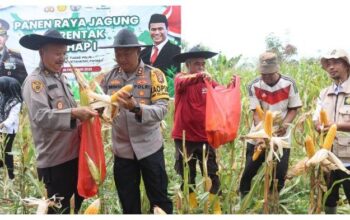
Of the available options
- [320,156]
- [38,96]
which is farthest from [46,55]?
[320,156]

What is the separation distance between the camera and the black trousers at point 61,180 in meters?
2.35

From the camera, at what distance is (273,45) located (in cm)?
1009

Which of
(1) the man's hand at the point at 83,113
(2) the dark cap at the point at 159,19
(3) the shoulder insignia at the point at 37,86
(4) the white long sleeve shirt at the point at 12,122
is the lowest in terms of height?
(4) the white long sleeve shirt at the point at 12,122

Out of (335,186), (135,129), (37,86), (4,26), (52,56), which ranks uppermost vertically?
(4,26)

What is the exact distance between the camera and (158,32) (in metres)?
4.58

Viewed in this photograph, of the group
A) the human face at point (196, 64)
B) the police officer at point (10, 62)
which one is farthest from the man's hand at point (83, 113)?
the police officer at point (10, 62)

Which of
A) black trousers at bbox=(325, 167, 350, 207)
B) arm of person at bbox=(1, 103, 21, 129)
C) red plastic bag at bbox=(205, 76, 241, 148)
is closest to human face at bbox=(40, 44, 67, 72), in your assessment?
red plastic bag at bbox=(205, 76, 241, 148)

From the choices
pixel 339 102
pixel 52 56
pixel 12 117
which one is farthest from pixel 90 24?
pixel 339 102

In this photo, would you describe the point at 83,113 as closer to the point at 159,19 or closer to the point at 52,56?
the point at 52,56

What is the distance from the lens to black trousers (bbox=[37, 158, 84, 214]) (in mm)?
2352

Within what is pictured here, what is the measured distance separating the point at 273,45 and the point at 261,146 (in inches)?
324

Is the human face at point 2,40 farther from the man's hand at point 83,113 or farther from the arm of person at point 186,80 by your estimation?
the man's hand at point 83,113

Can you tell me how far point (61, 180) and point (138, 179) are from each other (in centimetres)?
44

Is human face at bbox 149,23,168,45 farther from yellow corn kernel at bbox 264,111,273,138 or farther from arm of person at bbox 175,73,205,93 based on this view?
yellow corn kernel at bbox 264,111,273,138
